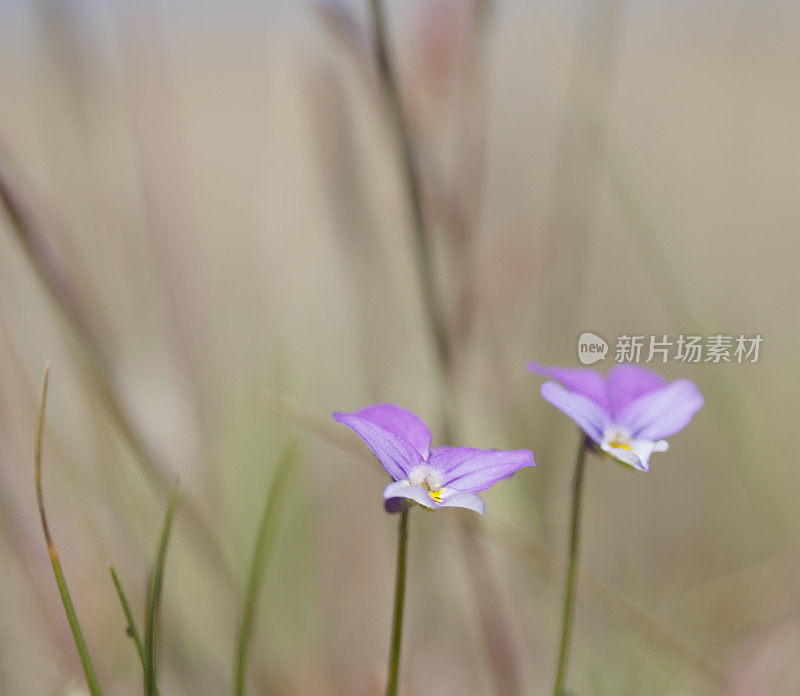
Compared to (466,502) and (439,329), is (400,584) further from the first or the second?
(439,329)

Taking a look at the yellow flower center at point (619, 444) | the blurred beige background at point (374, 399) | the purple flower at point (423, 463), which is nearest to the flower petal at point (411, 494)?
the purple flower at point (423, 463)

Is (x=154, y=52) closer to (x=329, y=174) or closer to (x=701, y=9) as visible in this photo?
(x=329, y=174)

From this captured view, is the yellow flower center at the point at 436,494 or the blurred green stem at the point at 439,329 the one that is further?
the blurred green stem at the point at 439,329

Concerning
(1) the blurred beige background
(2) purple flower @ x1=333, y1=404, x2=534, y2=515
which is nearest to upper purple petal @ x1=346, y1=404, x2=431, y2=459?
(2) purple flower @ x1=333, y1=404, x2=534, y2=515

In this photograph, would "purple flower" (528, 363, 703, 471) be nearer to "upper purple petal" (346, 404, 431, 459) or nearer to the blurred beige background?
"upper purple petal" (346, 404, 431, 459)

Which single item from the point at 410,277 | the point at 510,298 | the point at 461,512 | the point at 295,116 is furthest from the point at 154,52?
the point at 295,116

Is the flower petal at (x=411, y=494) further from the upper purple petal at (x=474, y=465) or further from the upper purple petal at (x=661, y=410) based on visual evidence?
the upper purple petal at (x=661, y=410)

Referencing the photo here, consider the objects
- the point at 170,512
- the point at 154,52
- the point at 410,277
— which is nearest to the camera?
the point at 170,512
